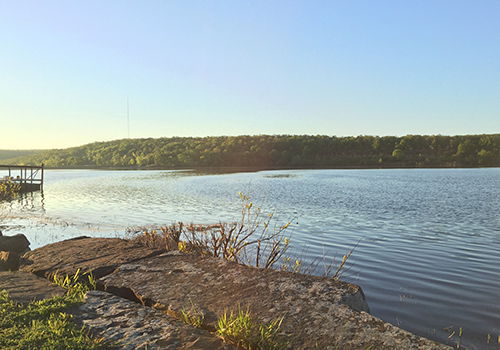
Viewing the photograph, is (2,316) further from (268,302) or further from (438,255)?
(438,255)

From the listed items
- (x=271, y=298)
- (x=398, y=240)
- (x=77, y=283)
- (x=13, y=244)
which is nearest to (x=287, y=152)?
(x=398, y=240)

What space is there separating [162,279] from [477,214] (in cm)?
1714

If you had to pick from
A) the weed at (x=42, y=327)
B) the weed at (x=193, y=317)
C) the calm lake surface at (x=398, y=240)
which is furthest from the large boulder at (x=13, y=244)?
the weed at (x=193, y=317)

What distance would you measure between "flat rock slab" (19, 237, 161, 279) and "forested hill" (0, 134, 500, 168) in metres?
119

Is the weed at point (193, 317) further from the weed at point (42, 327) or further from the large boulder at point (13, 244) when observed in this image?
the large boulder at point (13, 244)

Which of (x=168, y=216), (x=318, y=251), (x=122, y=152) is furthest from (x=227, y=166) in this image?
(x=318, y=251)

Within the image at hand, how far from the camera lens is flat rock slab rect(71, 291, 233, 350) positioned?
133 inches

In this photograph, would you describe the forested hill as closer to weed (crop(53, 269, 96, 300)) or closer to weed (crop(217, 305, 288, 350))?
weed (crop(53, 269, 96, 300))

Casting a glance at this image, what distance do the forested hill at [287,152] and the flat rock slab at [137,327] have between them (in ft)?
397

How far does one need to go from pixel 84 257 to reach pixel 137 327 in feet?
9.90

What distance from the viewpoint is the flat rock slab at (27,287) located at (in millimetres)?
4641

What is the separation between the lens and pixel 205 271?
4.82m

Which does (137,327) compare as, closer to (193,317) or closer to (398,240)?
(193,317)

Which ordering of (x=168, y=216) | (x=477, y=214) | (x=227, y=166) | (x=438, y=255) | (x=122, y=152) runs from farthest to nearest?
(x=122, y=152) → (x=227, y=166) → (x=168, y=216) → (x=477, y=214) → (x=438, y=255)
